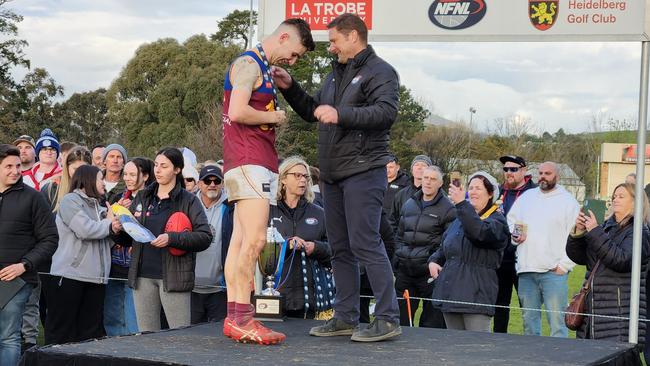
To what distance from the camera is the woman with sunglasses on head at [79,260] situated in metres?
8.33

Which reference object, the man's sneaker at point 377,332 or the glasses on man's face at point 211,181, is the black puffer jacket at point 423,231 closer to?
the glasses on man's face at point 211,181

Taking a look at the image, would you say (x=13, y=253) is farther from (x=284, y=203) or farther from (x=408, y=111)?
(x=408, y=111)

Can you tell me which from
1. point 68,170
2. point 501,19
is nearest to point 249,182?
Result: point 501,19

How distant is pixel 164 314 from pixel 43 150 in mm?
2944

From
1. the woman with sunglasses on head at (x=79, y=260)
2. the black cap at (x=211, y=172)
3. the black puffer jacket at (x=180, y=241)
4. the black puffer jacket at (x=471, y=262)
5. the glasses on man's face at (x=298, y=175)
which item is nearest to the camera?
the black puffer jacket at (x=180, y=241)

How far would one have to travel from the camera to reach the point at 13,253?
7.50m

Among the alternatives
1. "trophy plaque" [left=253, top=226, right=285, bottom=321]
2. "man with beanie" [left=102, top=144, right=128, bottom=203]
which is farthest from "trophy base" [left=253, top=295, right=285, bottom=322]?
"man with beanie" [left=102, top=144, right=128, bottom=203]

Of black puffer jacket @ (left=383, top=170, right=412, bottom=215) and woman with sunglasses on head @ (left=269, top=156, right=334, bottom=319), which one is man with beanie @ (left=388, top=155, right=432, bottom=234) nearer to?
black puffer jacket @ (left=383, top=170, right=412, bottom=215)

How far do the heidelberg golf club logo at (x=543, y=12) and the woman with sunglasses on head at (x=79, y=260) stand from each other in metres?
3.83

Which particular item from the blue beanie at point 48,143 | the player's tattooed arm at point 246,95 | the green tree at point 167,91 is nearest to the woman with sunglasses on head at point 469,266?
the player's tattooed arm at point 246,95

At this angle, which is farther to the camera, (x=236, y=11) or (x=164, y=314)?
(x=236, y=11)

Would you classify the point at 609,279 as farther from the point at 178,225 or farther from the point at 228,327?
the point at 178,225

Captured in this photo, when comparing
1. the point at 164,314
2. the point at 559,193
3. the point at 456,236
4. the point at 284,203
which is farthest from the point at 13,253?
the point at 559,193

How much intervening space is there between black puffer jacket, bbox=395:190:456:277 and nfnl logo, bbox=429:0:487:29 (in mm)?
2445
